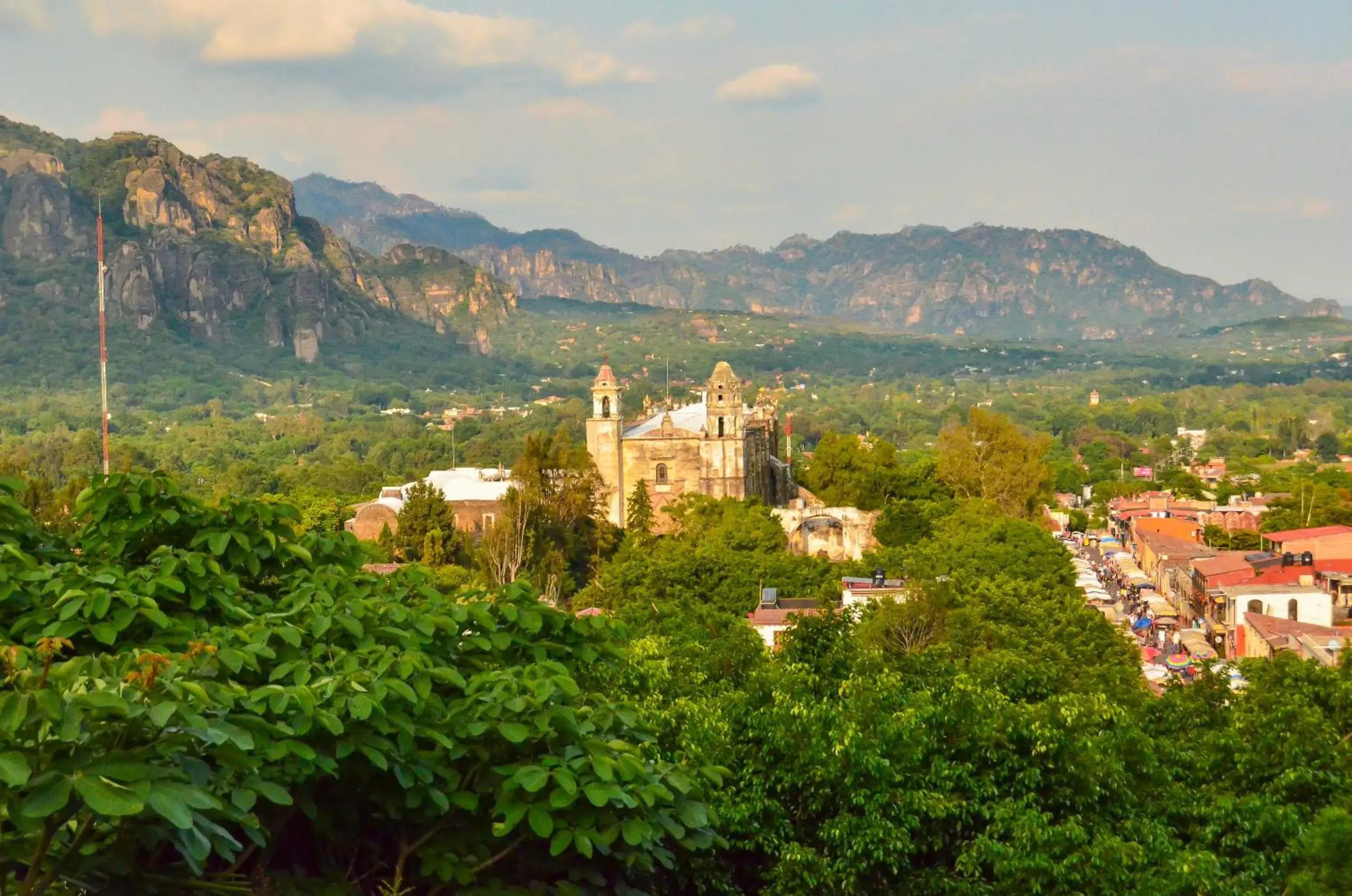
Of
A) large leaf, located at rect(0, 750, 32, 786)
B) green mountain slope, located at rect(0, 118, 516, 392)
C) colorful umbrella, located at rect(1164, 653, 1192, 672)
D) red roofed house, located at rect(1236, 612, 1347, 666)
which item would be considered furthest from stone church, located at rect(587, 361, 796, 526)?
green mountain slope, located at rect(0, 118, 516, 392)

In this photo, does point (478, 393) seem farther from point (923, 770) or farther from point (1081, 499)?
point (923, 770)

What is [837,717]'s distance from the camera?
12.0 m

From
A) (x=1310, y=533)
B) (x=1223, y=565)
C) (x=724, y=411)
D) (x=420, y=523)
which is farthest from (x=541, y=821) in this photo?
(x=1310, y=533)

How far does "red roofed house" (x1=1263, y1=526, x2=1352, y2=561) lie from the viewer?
45094 millimetres

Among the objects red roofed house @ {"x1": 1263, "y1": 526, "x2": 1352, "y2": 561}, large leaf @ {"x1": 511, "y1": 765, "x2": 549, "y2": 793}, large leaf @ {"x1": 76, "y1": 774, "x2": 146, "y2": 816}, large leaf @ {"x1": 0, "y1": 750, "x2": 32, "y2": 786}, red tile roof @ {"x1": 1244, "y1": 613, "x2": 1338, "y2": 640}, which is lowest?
red tile roof @ {"x1": 1244, "y1": 613, "x2": 1338, "y2": 640}

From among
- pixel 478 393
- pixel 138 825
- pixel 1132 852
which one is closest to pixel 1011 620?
pixel 1132 852

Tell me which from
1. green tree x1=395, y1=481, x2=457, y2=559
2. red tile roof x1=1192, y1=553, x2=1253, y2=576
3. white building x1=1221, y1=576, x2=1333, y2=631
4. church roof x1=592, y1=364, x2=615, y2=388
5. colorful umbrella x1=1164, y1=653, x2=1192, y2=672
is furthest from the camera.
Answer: church roof x1=592, y1=364, x2=615, y2=388

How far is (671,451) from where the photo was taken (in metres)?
45.3

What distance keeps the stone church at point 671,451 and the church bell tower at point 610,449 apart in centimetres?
1

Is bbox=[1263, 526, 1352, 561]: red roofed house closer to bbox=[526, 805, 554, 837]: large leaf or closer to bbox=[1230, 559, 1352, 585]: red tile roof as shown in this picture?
bbox=[1230, 559, 1352, 585]: red tile roof

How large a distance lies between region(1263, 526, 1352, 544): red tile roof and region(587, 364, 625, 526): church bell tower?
1942 centimetres

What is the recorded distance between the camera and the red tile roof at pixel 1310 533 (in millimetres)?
46688

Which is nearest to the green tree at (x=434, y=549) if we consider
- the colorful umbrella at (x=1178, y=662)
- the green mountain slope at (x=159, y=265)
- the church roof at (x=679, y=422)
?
the church roof at (x=679, y=422)

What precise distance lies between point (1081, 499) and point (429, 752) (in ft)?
291
